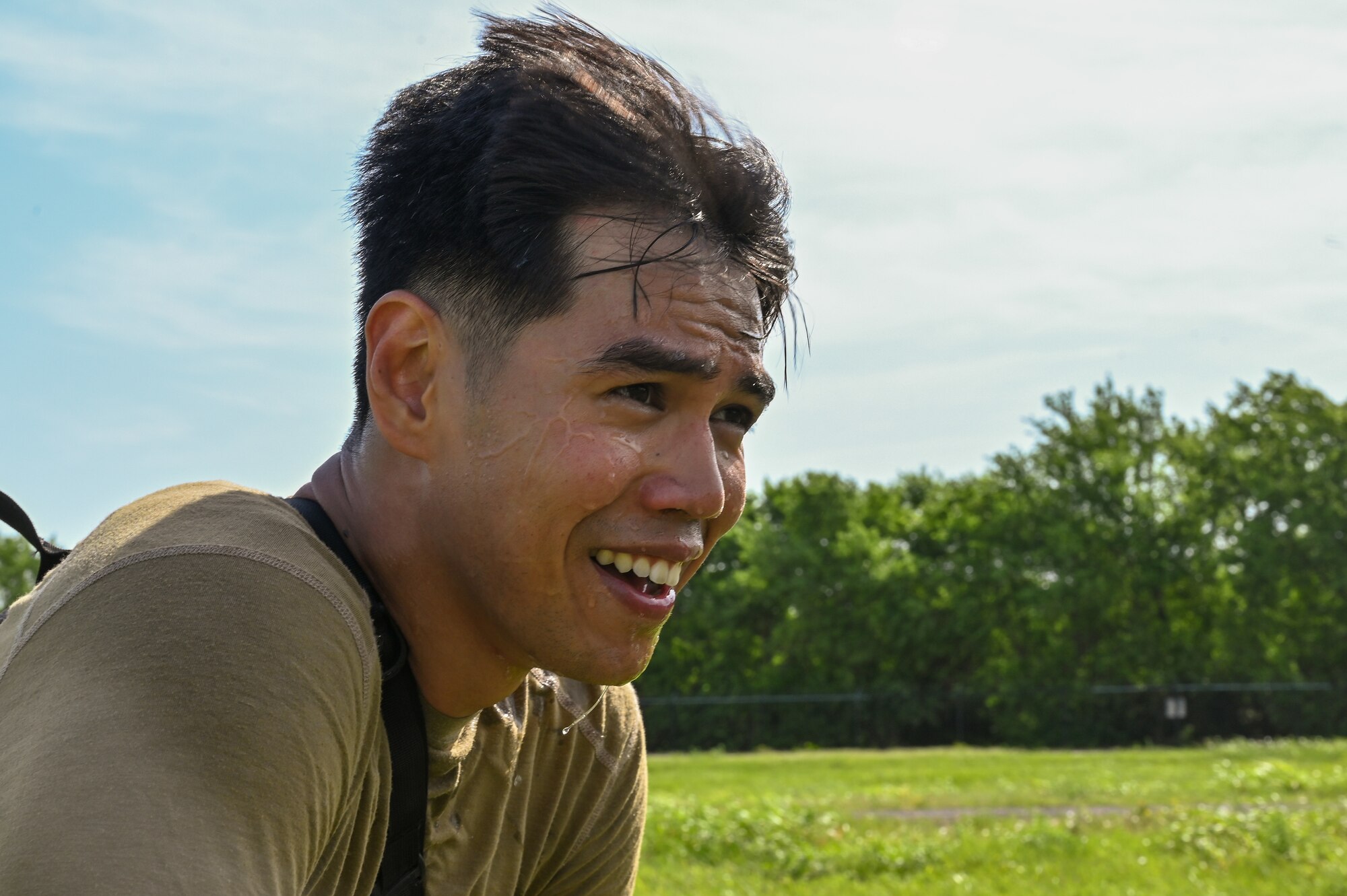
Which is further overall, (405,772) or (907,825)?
(907,825)

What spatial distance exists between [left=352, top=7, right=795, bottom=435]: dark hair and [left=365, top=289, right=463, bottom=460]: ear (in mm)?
36

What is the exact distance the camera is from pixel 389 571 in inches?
86.7

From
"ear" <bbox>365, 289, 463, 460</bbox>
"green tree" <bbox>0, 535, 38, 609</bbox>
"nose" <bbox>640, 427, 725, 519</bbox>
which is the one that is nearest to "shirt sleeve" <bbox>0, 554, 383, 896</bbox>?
"ear" <bbox>365, 289, 463, 460</bbox>

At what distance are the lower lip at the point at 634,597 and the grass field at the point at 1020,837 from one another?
5.82 m

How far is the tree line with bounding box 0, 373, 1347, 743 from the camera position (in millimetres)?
35750

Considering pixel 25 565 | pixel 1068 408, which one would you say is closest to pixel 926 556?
pixel 1068 408

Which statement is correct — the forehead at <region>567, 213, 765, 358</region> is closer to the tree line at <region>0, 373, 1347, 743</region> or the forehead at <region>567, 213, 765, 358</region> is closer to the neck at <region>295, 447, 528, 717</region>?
the neck at <region>295, 447, 528, 717</region>

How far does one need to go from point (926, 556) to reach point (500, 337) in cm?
4106

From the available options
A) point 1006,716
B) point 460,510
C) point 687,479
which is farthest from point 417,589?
point 1006,716

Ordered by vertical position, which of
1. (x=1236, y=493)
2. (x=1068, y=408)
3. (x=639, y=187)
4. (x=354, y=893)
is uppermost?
(x=1068, y=408)

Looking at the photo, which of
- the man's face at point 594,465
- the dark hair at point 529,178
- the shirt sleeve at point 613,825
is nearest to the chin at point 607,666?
the man's face at point 594,465

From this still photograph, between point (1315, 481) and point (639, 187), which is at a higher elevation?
point (1315, 481)

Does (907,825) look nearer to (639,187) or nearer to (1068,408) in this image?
(639,187)

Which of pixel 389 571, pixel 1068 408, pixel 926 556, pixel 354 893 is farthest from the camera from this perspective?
pixel 926 556
